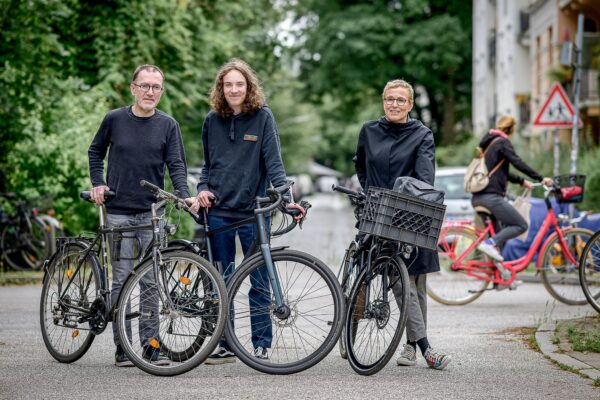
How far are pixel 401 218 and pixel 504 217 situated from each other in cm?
488

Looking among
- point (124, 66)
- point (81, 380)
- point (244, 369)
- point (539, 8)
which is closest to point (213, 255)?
point (244, 369)

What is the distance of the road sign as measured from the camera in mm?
16688

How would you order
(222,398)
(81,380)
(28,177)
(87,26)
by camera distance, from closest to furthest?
(222,398) → (81,380) → (28,177) → (87,26)

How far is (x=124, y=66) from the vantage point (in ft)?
66.0

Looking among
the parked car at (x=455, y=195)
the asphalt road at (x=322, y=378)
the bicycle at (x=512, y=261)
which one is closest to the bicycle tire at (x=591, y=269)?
the asphalt road at (x=322, y=378)

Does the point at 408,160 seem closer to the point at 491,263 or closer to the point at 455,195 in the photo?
the point at 491,263

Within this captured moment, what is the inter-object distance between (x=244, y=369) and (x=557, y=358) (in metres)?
2.09

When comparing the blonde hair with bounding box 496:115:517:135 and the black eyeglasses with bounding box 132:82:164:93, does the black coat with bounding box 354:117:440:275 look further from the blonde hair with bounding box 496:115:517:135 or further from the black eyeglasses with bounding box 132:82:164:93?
the blonde hair with bounding box 496:115:517:135

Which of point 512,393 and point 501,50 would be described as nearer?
point 512,393

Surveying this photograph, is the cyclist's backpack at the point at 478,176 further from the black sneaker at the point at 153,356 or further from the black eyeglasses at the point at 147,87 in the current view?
the black sneaker at the point at 153,356

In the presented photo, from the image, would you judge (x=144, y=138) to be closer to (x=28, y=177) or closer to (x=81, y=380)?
(x=81, y=380)

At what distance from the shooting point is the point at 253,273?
273 inches

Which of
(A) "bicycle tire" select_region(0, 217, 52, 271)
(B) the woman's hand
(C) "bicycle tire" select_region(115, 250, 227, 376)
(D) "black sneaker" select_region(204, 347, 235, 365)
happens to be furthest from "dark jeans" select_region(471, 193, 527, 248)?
(A) "bicycle tire" select_region(0, 217, 52, 271)

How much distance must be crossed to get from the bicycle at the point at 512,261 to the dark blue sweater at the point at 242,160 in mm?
4416
